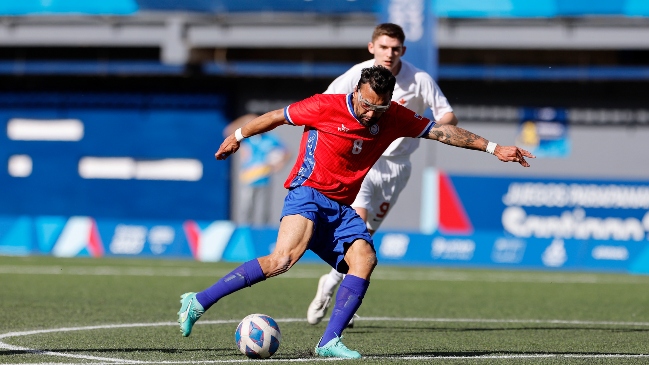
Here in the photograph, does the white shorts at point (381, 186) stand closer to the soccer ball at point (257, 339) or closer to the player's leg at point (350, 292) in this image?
the player's leg at point (350, 292)

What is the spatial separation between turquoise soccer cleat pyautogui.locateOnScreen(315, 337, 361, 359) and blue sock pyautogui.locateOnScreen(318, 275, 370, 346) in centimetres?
14

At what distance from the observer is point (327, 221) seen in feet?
25.4

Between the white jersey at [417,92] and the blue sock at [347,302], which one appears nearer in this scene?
the blue sock at [347,302]

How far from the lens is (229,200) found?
30078 millimetres

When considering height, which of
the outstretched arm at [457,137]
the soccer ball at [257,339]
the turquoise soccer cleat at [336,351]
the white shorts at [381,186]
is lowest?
the turquoise soccer cleat at [336,351]

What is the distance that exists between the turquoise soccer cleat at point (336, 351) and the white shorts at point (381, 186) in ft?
9.85

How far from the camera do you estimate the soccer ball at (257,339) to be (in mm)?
7230

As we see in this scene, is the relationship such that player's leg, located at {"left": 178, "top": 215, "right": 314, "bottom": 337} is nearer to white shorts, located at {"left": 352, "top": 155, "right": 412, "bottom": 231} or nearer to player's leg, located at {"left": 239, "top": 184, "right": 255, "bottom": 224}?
white shorts, located at {"left": 352, "top": 155, "right": 412, "bottom": 231}

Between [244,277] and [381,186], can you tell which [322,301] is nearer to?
[381,186]

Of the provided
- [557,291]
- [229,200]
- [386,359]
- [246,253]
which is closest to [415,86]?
[386,359]

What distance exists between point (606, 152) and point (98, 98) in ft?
45.0

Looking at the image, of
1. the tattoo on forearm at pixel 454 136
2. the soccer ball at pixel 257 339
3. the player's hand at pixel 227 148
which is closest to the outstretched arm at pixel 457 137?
the tattoo on forearm at pixel 454 136

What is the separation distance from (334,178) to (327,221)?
1.00 ft

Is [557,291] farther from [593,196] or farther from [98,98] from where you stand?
[98,98]
